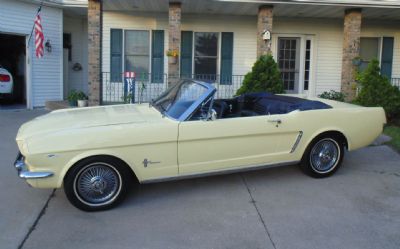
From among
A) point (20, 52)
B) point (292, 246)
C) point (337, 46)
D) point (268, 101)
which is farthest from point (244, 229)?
point (20, 52)

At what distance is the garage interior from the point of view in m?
14.3

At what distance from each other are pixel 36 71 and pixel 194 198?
9966 millimetres

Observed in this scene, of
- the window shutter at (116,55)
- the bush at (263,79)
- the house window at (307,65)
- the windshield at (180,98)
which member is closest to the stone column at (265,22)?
the bush at (263,79)

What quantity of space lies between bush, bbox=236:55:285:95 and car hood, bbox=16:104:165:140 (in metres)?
5.26

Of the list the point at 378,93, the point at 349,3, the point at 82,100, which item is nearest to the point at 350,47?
the point at 349,3

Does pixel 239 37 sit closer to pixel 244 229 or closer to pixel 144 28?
pixel 144 28

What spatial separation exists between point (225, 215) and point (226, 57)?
9.74m

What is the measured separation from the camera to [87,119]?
4930mm

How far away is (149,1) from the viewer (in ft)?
38.5

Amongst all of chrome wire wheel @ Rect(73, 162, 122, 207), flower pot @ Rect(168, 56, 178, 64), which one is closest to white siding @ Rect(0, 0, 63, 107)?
flower pot @ Rect(168, 56, 178, 64)

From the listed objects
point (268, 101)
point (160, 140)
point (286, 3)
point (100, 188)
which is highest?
point (286, 3)

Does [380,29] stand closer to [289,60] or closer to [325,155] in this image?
[289,60]

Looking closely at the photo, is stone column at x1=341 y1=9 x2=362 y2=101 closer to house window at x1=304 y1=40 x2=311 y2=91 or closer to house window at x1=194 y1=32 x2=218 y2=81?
house window at x1=304 y1=40 x2=311 y2=91

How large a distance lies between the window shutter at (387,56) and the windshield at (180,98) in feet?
35.7
